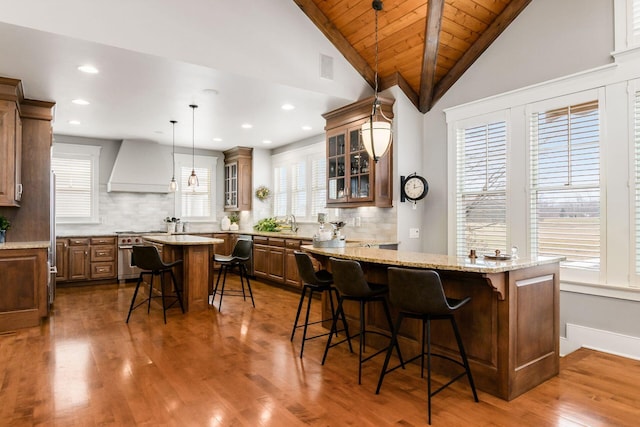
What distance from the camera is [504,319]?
2623 millimetres

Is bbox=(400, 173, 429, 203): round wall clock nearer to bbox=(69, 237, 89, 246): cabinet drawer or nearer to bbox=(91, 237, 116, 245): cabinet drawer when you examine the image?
bbox=(91, 237, 116, 245): cabinet drawer

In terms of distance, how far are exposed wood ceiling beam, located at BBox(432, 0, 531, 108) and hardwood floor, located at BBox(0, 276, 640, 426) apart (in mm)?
3285

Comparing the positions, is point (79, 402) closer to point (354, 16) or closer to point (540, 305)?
point (540, 305)

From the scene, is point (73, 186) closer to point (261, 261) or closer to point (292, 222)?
point (261, 261)

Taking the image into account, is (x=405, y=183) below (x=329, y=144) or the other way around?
below

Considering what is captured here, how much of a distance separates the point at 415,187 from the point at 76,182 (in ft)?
20.6

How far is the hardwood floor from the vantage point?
7.83ft

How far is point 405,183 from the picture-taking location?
16.5 feet

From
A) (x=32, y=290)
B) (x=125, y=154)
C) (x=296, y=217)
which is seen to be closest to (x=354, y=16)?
(x=296, y=217)

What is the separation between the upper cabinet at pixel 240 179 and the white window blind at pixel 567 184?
5.81m

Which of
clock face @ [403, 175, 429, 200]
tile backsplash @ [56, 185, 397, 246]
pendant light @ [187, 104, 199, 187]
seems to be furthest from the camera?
tile backsplash @ [56, 185, 397, 246]

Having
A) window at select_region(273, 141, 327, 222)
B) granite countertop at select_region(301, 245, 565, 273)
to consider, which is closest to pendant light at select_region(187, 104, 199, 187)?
window at select_region(273, 141, 327, 222)

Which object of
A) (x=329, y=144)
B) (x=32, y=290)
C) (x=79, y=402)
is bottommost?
(x=79, y=402)

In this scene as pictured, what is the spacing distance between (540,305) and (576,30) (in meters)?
2.69
